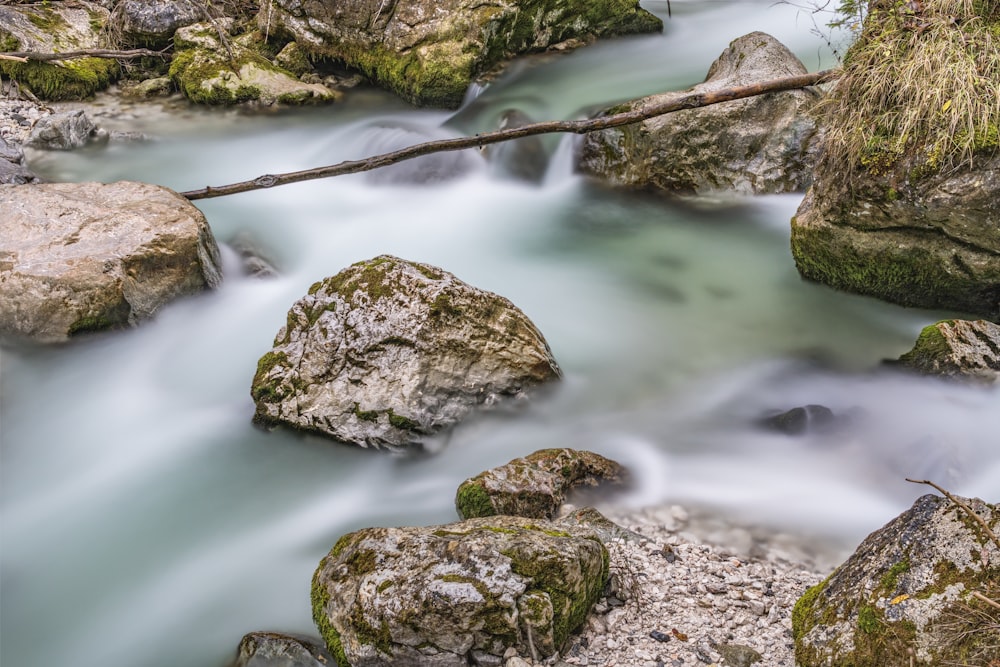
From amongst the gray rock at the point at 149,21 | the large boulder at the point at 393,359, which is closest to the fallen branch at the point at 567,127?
the large boulder at the point at 393,359

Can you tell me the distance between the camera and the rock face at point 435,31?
923cm

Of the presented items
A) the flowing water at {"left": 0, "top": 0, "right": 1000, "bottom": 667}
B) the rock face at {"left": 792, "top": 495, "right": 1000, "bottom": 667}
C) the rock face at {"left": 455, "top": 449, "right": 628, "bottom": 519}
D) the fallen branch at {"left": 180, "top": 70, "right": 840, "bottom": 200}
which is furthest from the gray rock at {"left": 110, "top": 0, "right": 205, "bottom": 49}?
the rock face at {"left": 792, "top": 495, "right": 1000, "bottom": 667}

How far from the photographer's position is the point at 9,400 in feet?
17.2

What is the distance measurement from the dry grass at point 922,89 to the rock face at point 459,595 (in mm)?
3572

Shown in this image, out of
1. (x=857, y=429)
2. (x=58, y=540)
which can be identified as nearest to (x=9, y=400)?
(x=58, y=540)

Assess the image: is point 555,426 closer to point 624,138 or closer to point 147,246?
point 147,246

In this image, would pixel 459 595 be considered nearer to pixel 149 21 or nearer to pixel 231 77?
pixel 231 77

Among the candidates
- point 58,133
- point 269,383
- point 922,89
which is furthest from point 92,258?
point 922,89

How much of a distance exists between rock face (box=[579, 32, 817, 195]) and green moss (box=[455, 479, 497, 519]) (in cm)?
455

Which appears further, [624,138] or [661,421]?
[624,138]

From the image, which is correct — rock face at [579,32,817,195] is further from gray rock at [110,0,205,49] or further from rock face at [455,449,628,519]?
gray rock at [110,0,205,49]

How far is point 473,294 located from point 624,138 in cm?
363

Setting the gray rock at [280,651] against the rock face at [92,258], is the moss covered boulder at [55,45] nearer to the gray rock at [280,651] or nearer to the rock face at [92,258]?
the rock face at [92,258]

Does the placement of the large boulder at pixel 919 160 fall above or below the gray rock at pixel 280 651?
above
